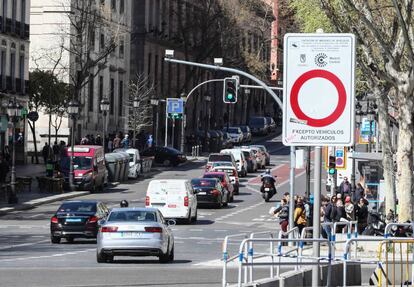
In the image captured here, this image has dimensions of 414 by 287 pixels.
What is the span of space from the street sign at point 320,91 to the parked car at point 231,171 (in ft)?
193

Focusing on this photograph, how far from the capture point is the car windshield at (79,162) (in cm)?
6675

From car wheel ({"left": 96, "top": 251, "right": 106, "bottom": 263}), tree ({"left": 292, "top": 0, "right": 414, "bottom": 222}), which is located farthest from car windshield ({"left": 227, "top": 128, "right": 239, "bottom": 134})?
car wheel ({"left": 96, "top": 251, "right": 106, "bottom": 263})

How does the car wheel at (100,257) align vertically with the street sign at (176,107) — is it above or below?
below

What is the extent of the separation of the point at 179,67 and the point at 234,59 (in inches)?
404

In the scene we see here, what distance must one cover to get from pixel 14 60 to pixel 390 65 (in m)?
50.5

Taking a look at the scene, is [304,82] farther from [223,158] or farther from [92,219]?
[223,158]

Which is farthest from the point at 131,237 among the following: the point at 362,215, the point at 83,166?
the point at 83,166

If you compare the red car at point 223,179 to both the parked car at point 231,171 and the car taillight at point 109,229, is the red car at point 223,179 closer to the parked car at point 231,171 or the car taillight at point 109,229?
the parked car at point 231,171

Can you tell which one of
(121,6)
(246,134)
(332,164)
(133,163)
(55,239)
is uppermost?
(121,6)

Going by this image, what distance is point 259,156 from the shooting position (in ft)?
297

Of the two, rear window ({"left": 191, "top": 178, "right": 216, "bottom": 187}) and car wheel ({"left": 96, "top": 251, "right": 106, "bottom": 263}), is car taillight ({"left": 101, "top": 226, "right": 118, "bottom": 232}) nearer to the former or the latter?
car wheel ({"left": 96, "top": 251, "right": 106, "bottom": 263})

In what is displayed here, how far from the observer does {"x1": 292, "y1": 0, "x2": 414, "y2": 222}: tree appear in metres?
33.7

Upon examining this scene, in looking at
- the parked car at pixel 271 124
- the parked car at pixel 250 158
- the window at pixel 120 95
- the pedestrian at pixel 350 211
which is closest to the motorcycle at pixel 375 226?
the pedestrian at pixel 350 211

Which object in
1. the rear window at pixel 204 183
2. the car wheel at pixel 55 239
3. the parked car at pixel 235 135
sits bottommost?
the car wheel at pixel 55 239
